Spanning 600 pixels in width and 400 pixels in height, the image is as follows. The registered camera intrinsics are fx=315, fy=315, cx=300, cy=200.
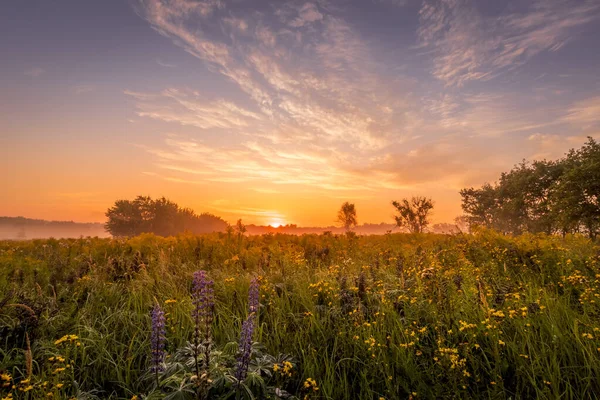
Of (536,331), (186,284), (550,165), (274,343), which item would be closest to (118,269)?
(186,284)

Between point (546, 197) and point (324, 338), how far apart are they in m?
43.7

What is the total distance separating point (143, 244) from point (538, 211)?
44.6 meters

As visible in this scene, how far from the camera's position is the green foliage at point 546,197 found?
2572cm

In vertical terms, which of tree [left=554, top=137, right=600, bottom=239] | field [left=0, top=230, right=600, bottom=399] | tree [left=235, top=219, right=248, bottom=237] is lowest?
field [left=0, top=230, right=600, bottom=399]

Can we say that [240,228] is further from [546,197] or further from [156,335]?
[546,197]

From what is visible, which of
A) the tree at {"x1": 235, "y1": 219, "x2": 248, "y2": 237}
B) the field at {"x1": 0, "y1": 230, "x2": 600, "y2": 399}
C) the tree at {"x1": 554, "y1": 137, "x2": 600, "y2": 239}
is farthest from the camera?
the tree at {"x1": 554, "y1": 137, "x2": 600, "y2": 239}

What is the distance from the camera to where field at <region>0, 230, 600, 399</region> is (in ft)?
9.39

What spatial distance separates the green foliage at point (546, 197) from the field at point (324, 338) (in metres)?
6.52

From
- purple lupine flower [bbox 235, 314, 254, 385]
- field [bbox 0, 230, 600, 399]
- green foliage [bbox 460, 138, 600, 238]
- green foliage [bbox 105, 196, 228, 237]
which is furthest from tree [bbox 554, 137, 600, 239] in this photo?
green foliage [bbox 105, 196, 228, 237]

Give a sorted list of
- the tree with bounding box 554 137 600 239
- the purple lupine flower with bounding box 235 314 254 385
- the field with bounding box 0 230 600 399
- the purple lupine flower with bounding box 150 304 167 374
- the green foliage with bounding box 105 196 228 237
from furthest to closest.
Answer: the green foliage with bounding box 105 196 228 237 < the tree with bounding box 554 137 600 239 < the field with bounding box 0 230 600 399 < the purple lupine flower with bounding box 150 304 167 374 < the purple lupine flower with bounding box 235 314 254 385

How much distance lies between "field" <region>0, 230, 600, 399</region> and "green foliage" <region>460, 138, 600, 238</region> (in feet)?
21.4

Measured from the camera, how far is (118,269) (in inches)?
272

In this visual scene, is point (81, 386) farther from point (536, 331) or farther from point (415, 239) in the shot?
point (415, 239)

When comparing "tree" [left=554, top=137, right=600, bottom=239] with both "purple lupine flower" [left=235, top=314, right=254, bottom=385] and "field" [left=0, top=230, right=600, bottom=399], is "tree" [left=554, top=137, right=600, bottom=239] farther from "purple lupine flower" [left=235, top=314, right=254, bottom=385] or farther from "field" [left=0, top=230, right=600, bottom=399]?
"purple lupine flower" [left=235, top=314, right=254, bottom=385]
